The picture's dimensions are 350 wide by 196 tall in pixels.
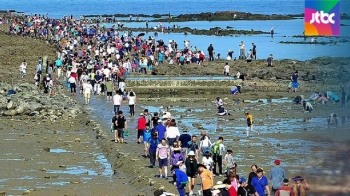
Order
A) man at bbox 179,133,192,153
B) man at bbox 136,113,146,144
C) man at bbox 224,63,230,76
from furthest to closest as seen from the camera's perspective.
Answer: man at bbox 224,63,230,76 → man at bbox 136,113,146,144 → man at bbox 179,133,192,153

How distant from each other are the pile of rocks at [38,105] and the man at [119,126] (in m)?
7.11

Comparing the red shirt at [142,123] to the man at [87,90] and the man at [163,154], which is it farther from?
the man at [87,90]

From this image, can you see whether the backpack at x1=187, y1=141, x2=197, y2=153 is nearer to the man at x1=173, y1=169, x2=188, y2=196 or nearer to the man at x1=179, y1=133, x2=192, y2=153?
the man at x1=179, y1=133, x2=192, y2=153

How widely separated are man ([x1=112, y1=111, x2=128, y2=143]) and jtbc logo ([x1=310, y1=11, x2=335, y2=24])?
16.0 meters

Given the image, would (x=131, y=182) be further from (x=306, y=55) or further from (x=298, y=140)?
(x=306, y=55)

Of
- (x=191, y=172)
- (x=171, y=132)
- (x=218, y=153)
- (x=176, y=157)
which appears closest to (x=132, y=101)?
(x=171, y=132)

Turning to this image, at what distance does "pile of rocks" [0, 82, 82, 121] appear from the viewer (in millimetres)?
30942

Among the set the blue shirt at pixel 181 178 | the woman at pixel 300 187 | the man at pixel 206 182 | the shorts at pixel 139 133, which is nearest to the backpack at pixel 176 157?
the blue shirt at pixel 181 178

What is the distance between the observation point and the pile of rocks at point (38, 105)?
1218 inches

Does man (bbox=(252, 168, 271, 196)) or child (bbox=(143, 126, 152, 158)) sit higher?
child (bbox=(143, 126, 152, 158))

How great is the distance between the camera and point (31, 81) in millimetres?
41562

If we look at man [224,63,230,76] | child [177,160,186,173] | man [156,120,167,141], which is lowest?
child [177,160,186,173]

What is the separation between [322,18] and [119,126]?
1657cm

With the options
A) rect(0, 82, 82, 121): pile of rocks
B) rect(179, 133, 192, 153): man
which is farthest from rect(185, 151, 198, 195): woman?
rect(0, 82, 82, 121): pile of rocks
